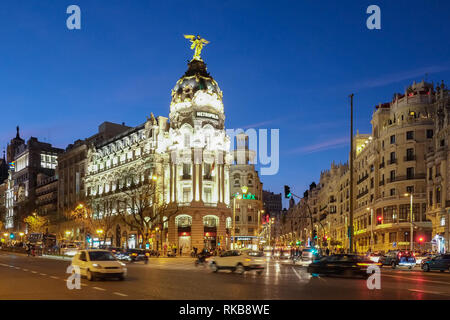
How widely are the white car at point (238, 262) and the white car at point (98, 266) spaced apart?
9.14 m

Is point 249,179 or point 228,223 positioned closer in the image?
point 228,223

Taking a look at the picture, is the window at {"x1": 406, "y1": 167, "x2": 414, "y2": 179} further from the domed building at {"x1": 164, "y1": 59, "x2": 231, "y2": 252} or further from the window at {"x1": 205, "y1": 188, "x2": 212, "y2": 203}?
the window at {"x1": 205, "y1": 188, "x2": 212, "y2": 203}

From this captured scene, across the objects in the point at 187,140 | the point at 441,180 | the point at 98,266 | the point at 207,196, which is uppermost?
the point at 187,140

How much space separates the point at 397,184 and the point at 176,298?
6267 centimetres

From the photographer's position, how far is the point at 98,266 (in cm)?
2256

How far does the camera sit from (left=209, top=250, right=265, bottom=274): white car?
30.6m

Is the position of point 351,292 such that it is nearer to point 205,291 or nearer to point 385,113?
point 205,291

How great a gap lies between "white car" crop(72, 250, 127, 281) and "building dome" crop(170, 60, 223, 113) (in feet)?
203

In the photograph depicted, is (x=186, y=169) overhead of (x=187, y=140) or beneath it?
beneath

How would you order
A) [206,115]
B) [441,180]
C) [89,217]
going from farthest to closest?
1. [206,115]
2. [89,217]
3. [441,180]

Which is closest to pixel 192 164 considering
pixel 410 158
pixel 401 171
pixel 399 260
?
pixel 401 171

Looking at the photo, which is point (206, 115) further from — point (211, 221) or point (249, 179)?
point (249, 179)

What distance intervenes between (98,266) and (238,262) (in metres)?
10.7

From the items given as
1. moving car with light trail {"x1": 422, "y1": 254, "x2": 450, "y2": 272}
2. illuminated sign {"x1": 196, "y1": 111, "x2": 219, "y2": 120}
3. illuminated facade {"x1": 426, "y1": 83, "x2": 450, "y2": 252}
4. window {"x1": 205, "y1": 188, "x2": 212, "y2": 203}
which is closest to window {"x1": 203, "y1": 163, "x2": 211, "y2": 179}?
window {"x1": 205, "y1": 188, "x2": 212, "y2": 203}
